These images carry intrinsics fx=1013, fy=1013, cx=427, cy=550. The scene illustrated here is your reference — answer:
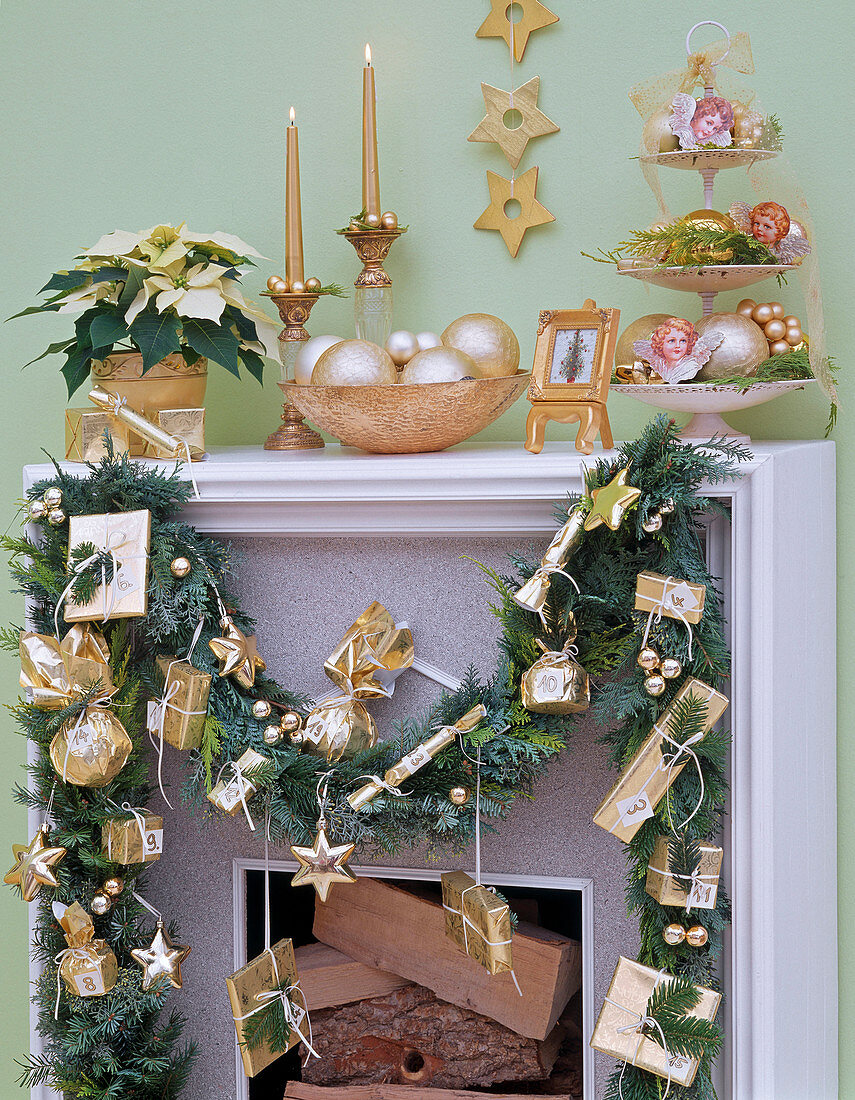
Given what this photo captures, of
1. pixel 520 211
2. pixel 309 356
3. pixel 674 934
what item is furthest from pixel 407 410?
pixel 674 934

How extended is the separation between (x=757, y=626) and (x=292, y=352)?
0.65 metres

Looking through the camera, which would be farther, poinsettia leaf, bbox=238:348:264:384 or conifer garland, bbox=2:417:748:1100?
poinsettia leaf, bbox=238:348:264:384

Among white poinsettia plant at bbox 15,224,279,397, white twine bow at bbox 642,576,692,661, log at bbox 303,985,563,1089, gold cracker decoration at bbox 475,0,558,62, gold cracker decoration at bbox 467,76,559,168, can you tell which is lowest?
log at bbox 303,985,563,1089

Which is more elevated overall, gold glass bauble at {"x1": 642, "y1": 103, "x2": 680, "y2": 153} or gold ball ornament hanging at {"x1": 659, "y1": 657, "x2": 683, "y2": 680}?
gold glass bauble at {"x1": 642, "y1": 103, "x2": 680, "y2": 153}

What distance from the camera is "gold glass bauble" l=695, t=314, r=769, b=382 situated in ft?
3.45

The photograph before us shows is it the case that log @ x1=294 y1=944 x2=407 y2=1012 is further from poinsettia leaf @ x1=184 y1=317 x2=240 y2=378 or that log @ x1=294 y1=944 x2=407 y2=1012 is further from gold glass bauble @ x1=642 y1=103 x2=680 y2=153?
gold glass bauble @ x1=642 y1=103 x2=680 y2=153

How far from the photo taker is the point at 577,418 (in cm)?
111

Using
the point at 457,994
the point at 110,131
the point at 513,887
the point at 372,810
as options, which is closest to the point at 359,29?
the point at 110,131

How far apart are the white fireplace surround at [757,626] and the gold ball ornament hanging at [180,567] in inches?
3.1

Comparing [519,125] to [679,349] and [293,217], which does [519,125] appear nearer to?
[293,217]

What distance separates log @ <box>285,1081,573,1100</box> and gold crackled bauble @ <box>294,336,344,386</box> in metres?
0.89

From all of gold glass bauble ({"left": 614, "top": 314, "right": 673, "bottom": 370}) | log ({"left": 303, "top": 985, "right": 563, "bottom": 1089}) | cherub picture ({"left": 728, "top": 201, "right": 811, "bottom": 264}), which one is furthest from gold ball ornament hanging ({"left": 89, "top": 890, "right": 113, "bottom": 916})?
cherub picture ({"left": 728, "top": 201, "right": 811, "bottom": 264})

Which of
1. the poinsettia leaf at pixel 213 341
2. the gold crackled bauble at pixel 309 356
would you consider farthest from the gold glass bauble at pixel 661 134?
the poinsettia leaf at pixel 213 341

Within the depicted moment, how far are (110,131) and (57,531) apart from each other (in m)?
0.63
